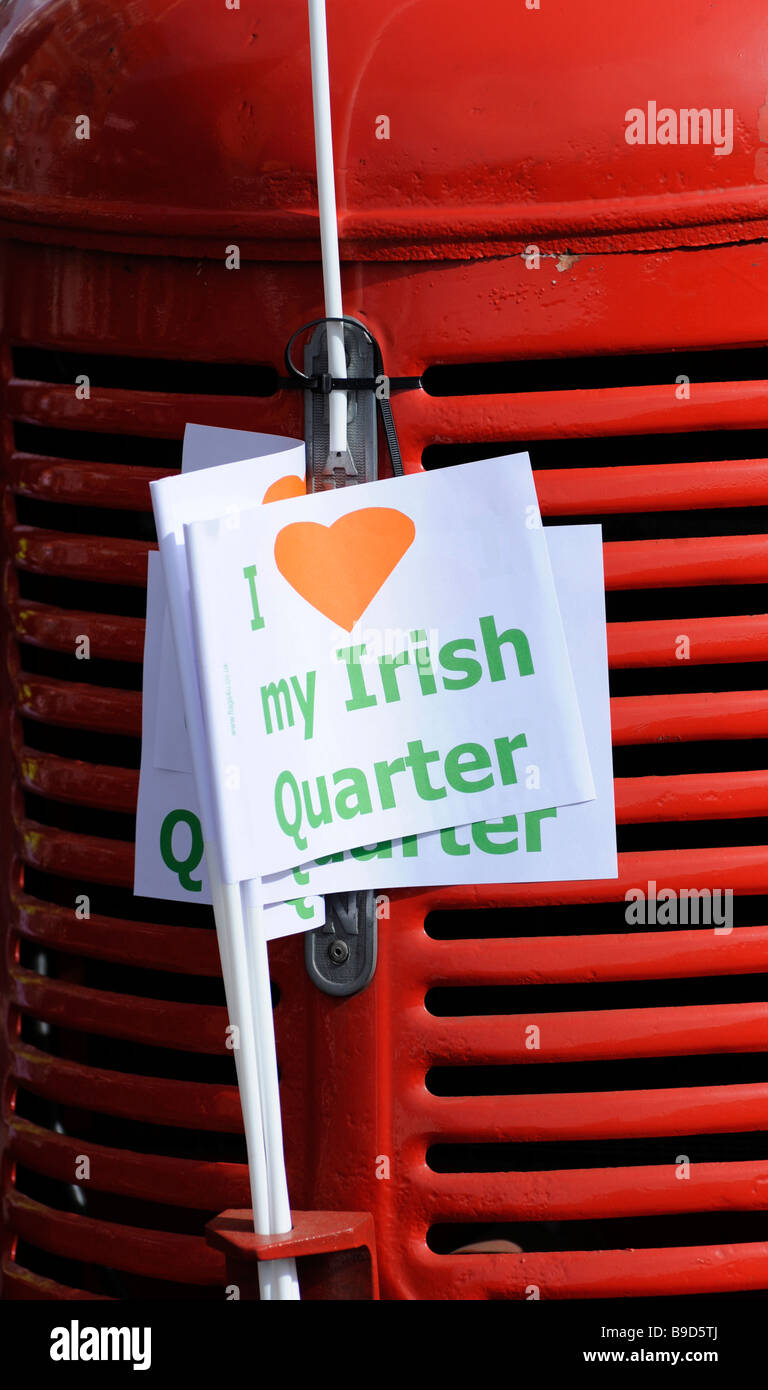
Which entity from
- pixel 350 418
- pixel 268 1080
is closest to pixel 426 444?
pixel 350 418

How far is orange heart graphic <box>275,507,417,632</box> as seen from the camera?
Answer: 2.17 metres

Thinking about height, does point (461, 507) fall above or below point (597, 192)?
below

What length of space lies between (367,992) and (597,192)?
104 centimetres

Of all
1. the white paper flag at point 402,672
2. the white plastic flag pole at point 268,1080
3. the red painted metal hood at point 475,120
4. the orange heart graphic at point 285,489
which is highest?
the red painted metal hood at point 475,120

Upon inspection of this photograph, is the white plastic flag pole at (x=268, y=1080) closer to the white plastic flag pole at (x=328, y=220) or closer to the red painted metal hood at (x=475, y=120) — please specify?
the white plastic flag pole at (x=328, y=220)

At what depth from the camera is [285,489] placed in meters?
2.20

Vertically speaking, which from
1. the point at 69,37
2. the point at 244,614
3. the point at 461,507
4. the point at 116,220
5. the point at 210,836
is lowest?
the point at 210,836

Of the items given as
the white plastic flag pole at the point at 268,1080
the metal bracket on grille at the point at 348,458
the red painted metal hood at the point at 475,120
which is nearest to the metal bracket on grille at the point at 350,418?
the metal bracket on grille at the point at 348,458

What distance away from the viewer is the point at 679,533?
7.59 feet

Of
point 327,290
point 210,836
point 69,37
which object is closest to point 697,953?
point 210,836

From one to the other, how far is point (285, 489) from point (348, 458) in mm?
87

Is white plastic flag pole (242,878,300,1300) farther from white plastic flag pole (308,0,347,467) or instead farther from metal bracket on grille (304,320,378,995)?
white plastic flag pole (308,0,347,467)

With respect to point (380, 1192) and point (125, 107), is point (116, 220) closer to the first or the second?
point (125, 107)

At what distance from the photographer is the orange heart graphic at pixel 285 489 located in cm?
219
